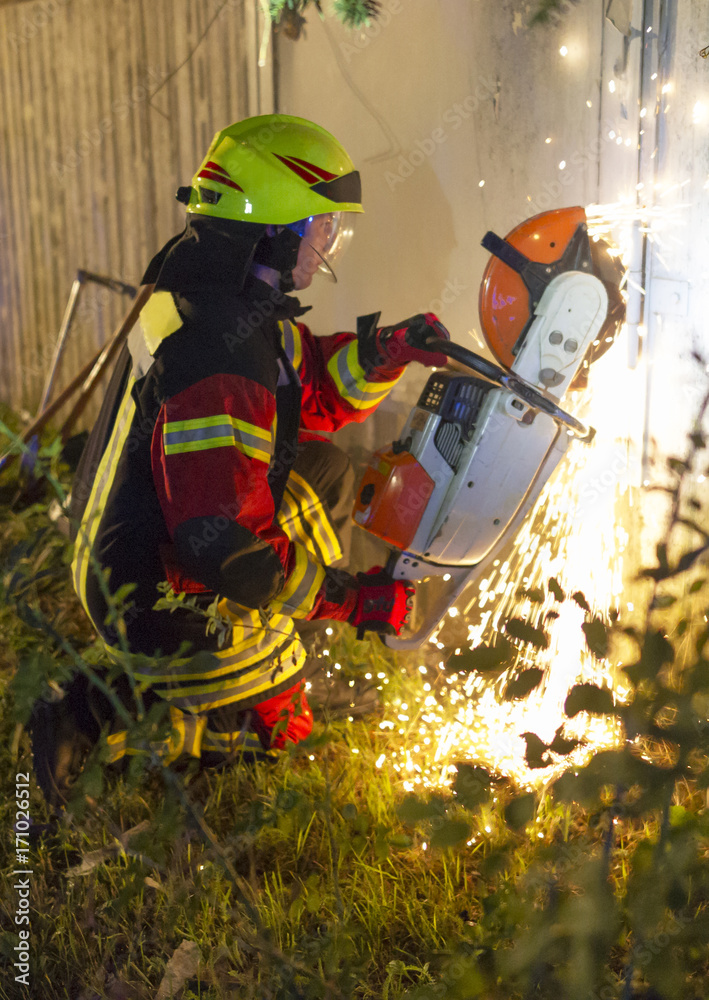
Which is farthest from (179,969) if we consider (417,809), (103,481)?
(103,481)

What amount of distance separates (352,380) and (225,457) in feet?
2.60

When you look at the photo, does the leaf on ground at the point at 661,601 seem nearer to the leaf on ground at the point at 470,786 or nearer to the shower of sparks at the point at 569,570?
the leaf on ground at the point at 470,786

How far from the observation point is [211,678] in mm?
2666

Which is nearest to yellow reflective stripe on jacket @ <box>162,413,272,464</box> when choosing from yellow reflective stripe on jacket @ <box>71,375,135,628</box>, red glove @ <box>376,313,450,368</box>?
yellow reflective stripe on jacket @ <box>71,375,135,628</box>

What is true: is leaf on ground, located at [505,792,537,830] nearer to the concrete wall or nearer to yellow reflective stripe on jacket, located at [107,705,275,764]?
yellow reflective stripe on jacket, located at [107,705,275,764]

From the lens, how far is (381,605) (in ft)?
8.84

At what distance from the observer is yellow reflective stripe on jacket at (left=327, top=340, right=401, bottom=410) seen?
2908 millimetres

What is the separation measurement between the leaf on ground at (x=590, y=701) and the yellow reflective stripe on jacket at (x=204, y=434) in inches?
52.6

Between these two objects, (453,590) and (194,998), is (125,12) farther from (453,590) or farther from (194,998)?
(194,998)

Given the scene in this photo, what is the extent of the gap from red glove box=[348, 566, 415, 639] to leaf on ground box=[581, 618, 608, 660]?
1393 millimetres

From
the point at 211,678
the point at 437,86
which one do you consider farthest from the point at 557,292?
the point at 211,678

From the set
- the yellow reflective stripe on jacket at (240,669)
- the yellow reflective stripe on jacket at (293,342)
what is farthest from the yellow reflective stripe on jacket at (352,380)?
the yellow reflective stripe on jacket at (240,669)

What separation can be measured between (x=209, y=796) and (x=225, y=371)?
1.49 m

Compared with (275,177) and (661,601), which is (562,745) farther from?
(275,177)
